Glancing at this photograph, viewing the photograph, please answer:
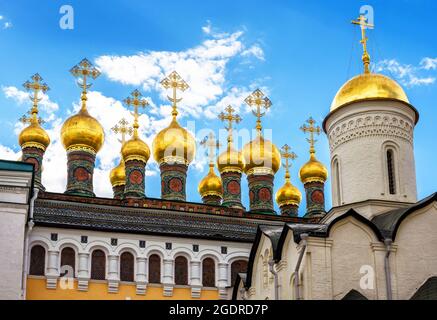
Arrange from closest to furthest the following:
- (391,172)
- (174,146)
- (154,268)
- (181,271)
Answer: (391,172), (154,268), (181,271), (174,146)

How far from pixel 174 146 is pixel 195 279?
7723 millimetres

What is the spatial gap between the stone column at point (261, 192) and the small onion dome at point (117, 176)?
16.9 feet

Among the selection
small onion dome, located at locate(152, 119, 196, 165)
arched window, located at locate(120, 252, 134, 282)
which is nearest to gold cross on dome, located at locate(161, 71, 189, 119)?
small onion dome, located at locate(152, 119, 196, 165)

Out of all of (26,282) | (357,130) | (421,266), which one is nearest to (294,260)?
(421,266)

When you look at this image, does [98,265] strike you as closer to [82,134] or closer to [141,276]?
[141,276]

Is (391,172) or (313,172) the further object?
(313,172)

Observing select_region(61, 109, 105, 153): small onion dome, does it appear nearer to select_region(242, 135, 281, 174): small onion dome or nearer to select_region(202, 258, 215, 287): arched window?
select_region(242, 135, 281, 174): small onion dome

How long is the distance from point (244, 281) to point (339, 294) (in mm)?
4213

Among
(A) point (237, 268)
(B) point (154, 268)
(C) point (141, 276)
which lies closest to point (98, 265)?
(C) point (141, 276)

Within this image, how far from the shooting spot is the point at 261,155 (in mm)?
33469

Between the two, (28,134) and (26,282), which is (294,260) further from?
(28,134)

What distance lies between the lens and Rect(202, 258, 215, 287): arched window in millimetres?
25391

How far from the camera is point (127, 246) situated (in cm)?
2484

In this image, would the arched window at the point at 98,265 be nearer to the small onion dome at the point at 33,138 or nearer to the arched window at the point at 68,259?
the arched window at the point at 68,259
